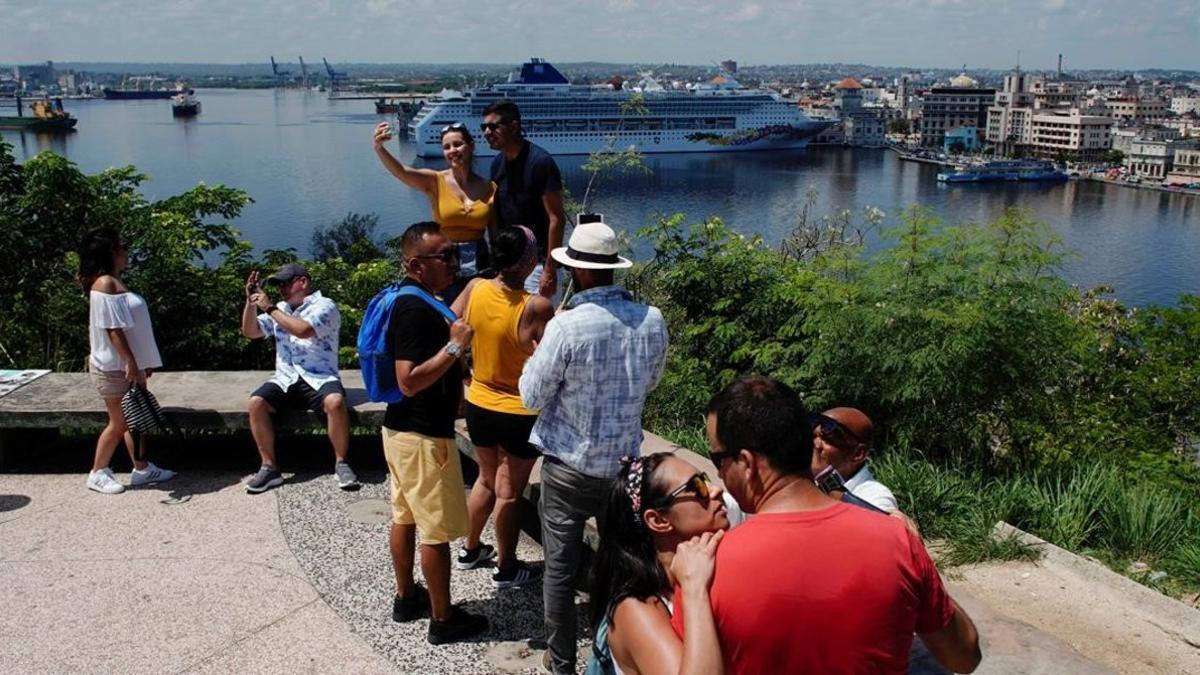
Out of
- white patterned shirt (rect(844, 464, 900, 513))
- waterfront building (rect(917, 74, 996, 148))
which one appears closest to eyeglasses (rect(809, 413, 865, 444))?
white patterned shirt (rect(844, 464, 900, 513))

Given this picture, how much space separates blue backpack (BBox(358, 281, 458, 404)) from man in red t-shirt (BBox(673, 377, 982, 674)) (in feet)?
4.21

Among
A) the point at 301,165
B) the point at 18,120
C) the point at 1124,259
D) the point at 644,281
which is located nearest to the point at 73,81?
the point at 18,120

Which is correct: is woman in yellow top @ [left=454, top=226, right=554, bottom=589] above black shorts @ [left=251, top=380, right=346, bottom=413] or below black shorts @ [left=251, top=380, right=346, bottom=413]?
above

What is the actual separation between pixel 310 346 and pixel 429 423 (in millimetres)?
1409

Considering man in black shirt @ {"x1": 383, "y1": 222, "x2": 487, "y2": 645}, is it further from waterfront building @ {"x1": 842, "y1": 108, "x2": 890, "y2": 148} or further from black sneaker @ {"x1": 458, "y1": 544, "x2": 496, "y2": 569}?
waterfront building @ {"x1": 842, "y1": 108, "x2": 890, "y2": 148}

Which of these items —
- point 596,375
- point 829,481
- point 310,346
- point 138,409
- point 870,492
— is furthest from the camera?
point 310,346

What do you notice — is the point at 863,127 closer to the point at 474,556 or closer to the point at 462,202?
the point at 462,202

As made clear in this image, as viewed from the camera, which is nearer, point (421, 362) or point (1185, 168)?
point (421, 362)

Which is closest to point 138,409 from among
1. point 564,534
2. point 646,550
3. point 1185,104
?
point 564,534

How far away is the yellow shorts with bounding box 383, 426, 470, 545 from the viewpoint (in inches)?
104

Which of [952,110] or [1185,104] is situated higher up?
[952,110]

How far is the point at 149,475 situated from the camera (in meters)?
3.89

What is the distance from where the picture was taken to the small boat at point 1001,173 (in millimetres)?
61219

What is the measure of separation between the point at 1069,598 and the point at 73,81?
205 metres
